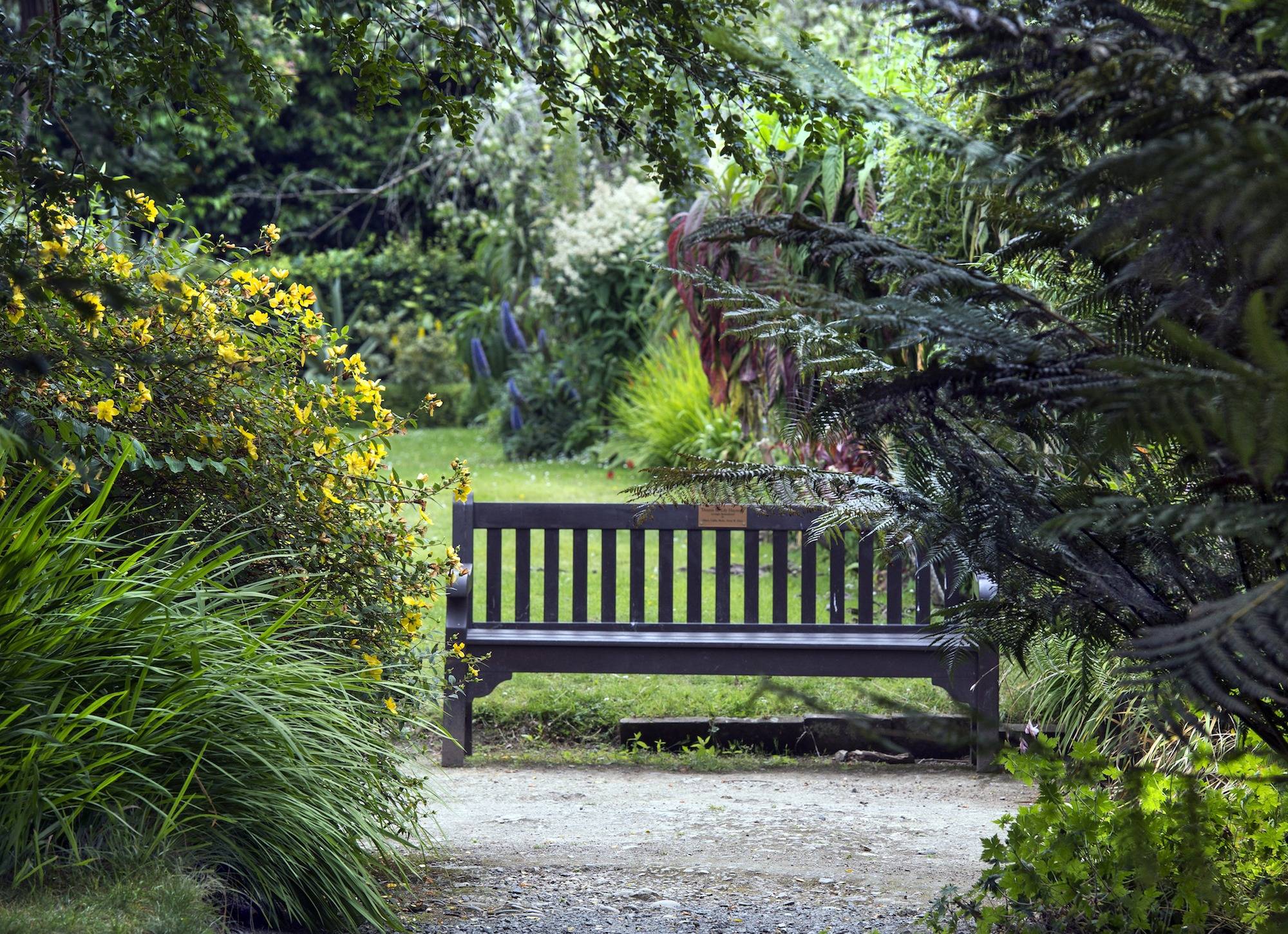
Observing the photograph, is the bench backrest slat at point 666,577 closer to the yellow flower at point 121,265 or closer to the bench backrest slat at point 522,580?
the bench backrest slat at point 522,580

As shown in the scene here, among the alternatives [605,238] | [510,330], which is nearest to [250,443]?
[605,238]

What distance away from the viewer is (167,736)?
250 centimetres

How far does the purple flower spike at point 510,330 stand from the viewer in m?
13.3

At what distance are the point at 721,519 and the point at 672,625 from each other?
48 cm

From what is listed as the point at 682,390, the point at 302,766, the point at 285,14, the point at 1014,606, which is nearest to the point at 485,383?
the point at 682,390

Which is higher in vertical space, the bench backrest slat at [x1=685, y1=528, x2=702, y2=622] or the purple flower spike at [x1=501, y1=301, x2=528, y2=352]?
the purple flower spike at [x1=501, y1=301, x2=528, y2=352]

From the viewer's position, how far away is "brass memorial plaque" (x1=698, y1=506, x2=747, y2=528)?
5.04 meters

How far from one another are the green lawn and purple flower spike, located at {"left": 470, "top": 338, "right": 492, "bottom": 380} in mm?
2579

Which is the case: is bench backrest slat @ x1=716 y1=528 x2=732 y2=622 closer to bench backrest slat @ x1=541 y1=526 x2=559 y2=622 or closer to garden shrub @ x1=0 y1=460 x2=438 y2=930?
bench backrest slat @ x1=541 y1=526 x2=559 y2=622

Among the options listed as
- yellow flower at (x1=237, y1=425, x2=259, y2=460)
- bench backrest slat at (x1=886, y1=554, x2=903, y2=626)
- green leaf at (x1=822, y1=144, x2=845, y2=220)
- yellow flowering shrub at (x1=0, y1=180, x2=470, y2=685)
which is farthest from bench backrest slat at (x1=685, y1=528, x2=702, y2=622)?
yellow flower at (x1=237, y1=425, x2=259, y2=460)

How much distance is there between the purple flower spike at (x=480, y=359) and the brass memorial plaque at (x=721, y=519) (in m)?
8.87

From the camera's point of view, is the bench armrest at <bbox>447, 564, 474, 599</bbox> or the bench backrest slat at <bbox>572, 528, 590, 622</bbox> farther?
the bench backrest slat at <bbox>572, 528, 590, 622</bbox>

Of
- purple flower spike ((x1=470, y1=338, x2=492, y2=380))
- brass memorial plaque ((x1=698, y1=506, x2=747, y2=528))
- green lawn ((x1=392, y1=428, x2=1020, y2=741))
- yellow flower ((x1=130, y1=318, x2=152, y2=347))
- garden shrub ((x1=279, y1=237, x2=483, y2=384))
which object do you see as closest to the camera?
yellow flower ((x1=130, y1=318, x2=152, y2=347))

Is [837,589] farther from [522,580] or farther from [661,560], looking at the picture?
[522,580]
